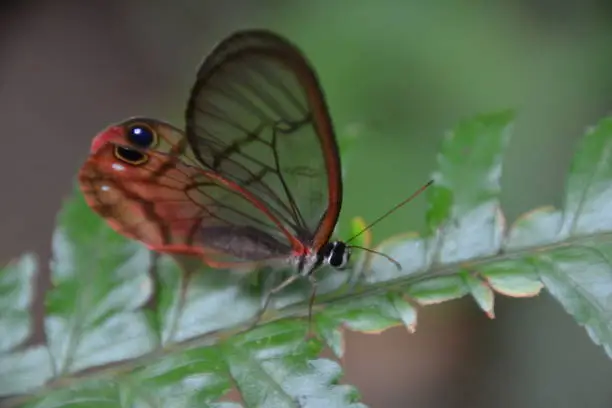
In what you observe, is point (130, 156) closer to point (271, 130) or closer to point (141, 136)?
point (141, 136)

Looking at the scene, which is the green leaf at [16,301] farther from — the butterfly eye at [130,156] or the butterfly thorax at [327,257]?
the butterfly thorax at [327,257]

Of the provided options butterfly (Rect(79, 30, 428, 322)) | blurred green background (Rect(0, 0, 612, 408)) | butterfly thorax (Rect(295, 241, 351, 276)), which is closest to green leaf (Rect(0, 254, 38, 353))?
butterfly (Rect(79, 30, 428, 322))

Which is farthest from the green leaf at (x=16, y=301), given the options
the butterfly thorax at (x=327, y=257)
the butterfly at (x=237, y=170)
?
the butterfly thorax at (x=327, y=257)

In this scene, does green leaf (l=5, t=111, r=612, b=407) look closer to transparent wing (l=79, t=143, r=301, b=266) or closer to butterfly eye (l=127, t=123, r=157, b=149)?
transparent wing (l=79, t=143, r=301, b=266)

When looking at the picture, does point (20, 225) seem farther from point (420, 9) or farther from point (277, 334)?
point (277, 334)

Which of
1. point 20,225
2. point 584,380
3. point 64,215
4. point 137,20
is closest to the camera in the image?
point 64,215

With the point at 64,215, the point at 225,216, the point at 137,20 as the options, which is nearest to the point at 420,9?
the point at 137,20

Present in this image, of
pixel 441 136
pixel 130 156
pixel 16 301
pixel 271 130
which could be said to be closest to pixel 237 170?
pixel 271 130

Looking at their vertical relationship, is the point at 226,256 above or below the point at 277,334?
above
